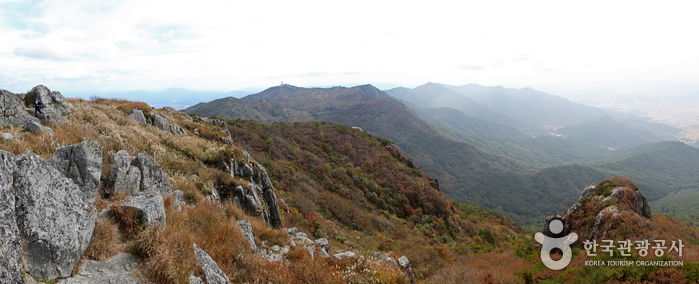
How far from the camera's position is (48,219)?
13.7 feet

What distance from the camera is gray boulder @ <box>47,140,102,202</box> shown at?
18.2 ft

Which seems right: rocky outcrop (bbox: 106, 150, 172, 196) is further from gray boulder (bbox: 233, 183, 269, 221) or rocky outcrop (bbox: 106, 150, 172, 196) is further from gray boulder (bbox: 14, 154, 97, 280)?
gray boulder (bbox: 233, 183, 269, 221)

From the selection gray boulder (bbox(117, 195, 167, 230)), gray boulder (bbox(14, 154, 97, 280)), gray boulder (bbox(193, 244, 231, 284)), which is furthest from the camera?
gray boulder (bbox(117, 195, 167, 230))

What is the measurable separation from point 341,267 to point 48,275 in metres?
6.12

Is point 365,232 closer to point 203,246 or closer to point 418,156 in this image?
point 203,246

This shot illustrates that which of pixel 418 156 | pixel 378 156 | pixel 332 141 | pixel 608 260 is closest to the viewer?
pixel 608 260

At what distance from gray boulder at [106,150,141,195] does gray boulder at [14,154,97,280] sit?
1.73m

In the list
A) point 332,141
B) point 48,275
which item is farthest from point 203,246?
point 332,141

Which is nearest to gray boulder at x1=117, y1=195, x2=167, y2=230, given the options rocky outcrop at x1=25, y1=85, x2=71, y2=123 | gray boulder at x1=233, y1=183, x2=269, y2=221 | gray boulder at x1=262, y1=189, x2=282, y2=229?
gray boulder at x1=233, y1=183, x2=269, y2=221

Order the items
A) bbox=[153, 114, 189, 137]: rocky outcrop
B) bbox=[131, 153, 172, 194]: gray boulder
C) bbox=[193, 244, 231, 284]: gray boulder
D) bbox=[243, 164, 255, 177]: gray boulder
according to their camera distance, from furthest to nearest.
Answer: bbox=[153, 114, 189, 137]: rocky outcrop, bbox=[243, 164, 255, 177]: gray boulder, bbox=[131, 153, 172, 194]: gray boulder, bbox=[193, 244, 231, 284]: gray boulder

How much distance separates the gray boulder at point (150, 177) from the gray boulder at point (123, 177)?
0.78 ft

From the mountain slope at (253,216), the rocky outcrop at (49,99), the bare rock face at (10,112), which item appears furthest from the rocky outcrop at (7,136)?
the rocky outcrop at (49,99)

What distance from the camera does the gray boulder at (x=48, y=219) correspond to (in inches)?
153

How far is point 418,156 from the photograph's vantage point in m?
175
